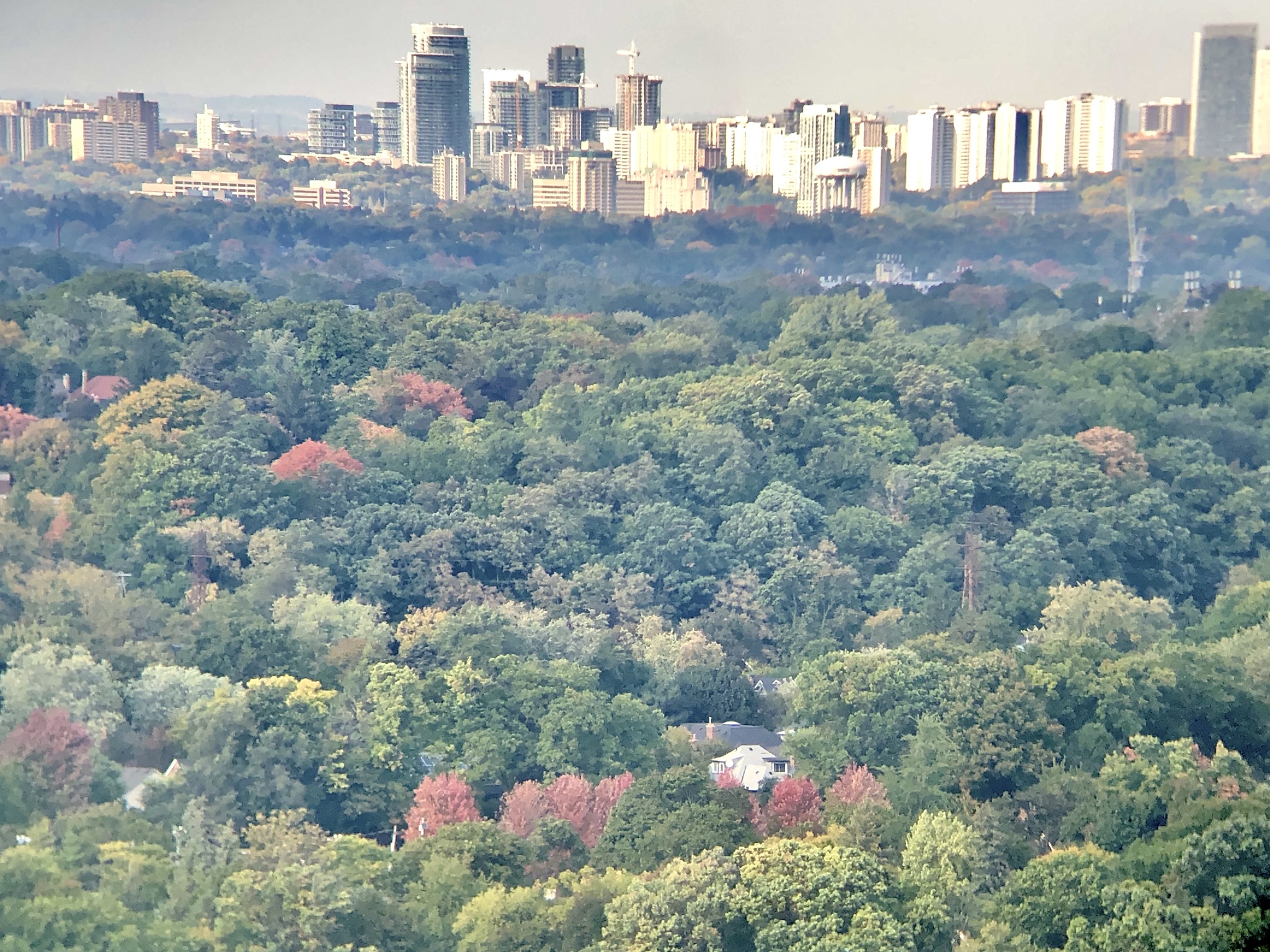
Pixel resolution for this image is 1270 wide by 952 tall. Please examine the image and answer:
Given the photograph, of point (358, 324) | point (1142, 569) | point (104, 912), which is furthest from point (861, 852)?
point (358, 324)

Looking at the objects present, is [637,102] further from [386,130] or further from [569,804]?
[569,804]

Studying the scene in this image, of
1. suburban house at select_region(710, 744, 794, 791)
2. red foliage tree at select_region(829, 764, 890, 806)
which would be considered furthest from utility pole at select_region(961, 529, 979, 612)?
red foliage tree at select_region(829, 764, 890, 806)

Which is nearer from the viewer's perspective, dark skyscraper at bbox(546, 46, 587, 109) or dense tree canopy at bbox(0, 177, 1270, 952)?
dense tree canopy at bbox(0, 177, 1270, 952)

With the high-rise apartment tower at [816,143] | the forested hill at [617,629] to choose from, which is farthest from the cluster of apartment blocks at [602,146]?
the forested hill at [617,629]

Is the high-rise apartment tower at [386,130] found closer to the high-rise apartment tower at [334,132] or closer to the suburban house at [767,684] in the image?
the high-rise apartment tower at [334,132]

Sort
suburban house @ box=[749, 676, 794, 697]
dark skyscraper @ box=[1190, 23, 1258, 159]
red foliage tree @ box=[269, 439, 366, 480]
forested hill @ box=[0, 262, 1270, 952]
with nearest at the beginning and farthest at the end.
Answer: forested hill @ box=[0, 262, 1270, 952] → suburban house @ box=[749, 676, 794, 697] → red foliage tree @ box=[269, 439, 366, 480] → dark skyscraper @ box=[1190, 23, 1258, 159]

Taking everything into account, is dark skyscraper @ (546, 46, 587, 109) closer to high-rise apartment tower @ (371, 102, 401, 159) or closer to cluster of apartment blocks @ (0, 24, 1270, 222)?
cluster of apartment blocks @ (0, 24, 1270, 222)
